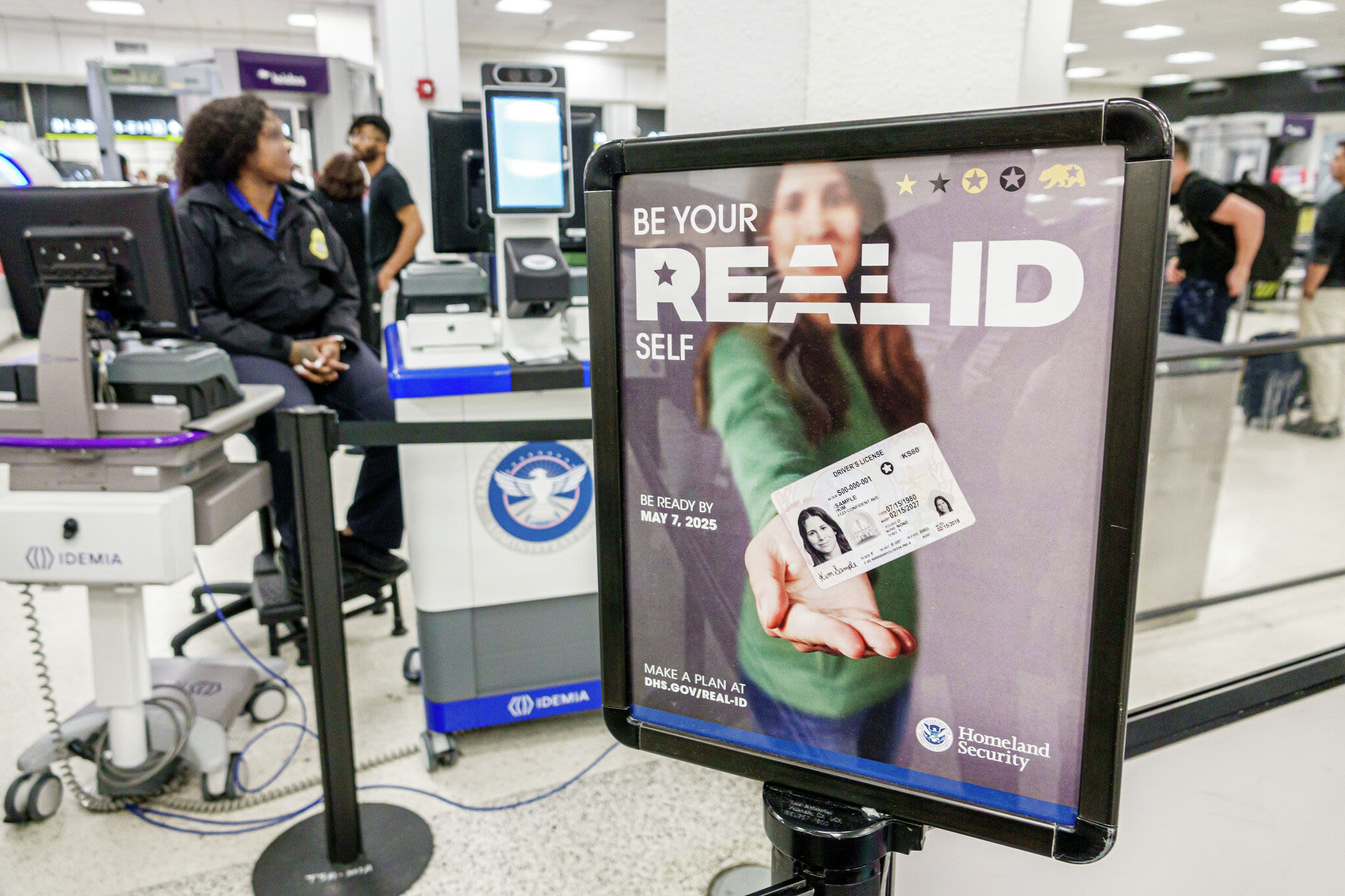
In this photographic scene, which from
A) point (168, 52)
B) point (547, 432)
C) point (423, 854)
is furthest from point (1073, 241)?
point (168, 52)

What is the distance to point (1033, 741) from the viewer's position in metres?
0.63

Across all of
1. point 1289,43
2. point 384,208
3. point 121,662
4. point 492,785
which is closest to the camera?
point 121,662

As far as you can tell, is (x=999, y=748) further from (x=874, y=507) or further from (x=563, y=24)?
(x=563, y=24)

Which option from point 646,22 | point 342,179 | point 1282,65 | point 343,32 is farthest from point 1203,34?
point 342,179

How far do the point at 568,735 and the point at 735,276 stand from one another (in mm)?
1994

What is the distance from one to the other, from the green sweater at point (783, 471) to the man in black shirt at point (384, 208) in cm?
414

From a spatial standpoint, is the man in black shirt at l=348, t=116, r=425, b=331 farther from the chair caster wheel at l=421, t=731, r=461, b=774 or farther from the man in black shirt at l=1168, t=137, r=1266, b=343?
the man in black shirt at l=1168, t=137, r=1266, b=343

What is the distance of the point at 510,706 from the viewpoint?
2.33 m

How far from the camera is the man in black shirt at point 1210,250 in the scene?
4.89 m

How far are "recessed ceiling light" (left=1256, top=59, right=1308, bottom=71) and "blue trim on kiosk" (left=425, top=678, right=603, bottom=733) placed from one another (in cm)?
1775

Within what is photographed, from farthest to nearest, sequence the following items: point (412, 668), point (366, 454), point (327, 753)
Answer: point (366, 454) → point (412, 668) → point (327, 753)

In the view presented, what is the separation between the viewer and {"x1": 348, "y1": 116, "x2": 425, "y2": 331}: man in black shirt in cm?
446

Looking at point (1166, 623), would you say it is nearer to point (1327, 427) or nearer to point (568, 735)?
point (568, 735)

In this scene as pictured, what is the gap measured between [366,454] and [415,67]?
4106 mm
